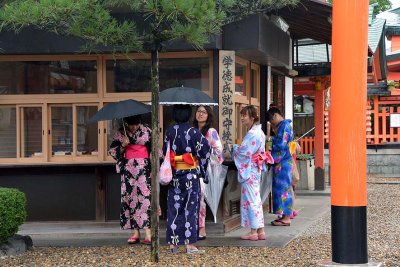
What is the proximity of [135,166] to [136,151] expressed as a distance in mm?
183

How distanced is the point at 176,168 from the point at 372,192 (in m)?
10.6

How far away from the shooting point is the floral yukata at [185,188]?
7.52 metres

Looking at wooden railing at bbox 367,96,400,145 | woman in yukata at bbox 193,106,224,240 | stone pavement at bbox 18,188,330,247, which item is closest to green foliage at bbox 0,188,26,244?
stone pavement at bbox 18,188,330,247

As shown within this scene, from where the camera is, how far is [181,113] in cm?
763

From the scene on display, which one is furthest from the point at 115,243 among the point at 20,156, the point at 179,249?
the point at 20,156

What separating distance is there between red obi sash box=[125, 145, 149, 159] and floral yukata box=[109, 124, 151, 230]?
26 mm

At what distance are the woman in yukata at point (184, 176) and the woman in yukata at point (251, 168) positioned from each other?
3.26 feet

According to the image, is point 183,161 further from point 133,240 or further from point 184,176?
point 133,240

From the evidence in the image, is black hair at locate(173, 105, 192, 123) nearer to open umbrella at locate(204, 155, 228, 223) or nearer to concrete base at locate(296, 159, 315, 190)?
open umbrella at locate(204, 155, 228, 223)

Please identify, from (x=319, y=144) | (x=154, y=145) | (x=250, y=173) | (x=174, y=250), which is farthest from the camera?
(x=319, y=144)

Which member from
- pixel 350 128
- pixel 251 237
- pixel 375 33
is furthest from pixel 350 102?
pixel 375 33

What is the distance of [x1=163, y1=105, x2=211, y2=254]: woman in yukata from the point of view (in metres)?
7.51

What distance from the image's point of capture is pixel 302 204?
13500 mm

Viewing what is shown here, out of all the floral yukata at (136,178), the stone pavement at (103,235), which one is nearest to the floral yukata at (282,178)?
the stone pavement at (103,235)
